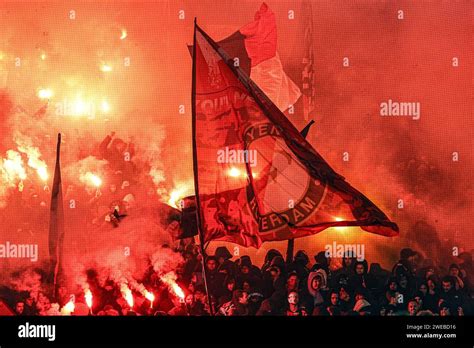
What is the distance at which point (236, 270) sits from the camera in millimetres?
6031

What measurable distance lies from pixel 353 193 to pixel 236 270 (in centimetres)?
111

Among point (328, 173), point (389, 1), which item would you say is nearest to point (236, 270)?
point (328, 173)

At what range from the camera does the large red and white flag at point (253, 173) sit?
237 inches

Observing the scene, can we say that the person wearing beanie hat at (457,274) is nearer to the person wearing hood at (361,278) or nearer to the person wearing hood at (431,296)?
the person wearing hood at (431,296)

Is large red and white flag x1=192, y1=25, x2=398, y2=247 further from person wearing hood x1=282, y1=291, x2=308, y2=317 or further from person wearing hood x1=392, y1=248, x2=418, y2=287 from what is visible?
person wearing hood x1=282, y1=291, x2=308, y2=317

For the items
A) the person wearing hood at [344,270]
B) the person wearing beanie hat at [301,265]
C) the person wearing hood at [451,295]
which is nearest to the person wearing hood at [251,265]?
the person wearing beanie hat at [301,265]

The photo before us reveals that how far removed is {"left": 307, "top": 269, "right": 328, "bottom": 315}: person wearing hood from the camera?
19.7 ft

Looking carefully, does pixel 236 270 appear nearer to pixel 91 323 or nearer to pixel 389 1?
pixel 91 323

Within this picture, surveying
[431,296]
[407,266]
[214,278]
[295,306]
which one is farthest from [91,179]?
[431,296]

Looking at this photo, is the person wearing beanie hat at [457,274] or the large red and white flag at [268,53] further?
the large red and white flag at [268,53]

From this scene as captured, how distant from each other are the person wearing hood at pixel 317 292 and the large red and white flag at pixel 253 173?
35 centimetres

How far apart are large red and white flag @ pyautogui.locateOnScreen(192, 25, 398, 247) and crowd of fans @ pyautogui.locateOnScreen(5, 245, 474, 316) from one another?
0.78 feet

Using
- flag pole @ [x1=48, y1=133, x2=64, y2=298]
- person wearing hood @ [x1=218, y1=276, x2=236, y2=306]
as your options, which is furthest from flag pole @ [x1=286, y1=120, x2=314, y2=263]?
flag pole @ [x1=48, y1=133, x2=64, y2=298]

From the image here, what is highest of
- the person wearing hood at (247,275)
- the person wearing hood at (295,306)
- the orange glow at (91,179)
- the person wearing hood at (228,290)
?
the orange glow at (91,179)
